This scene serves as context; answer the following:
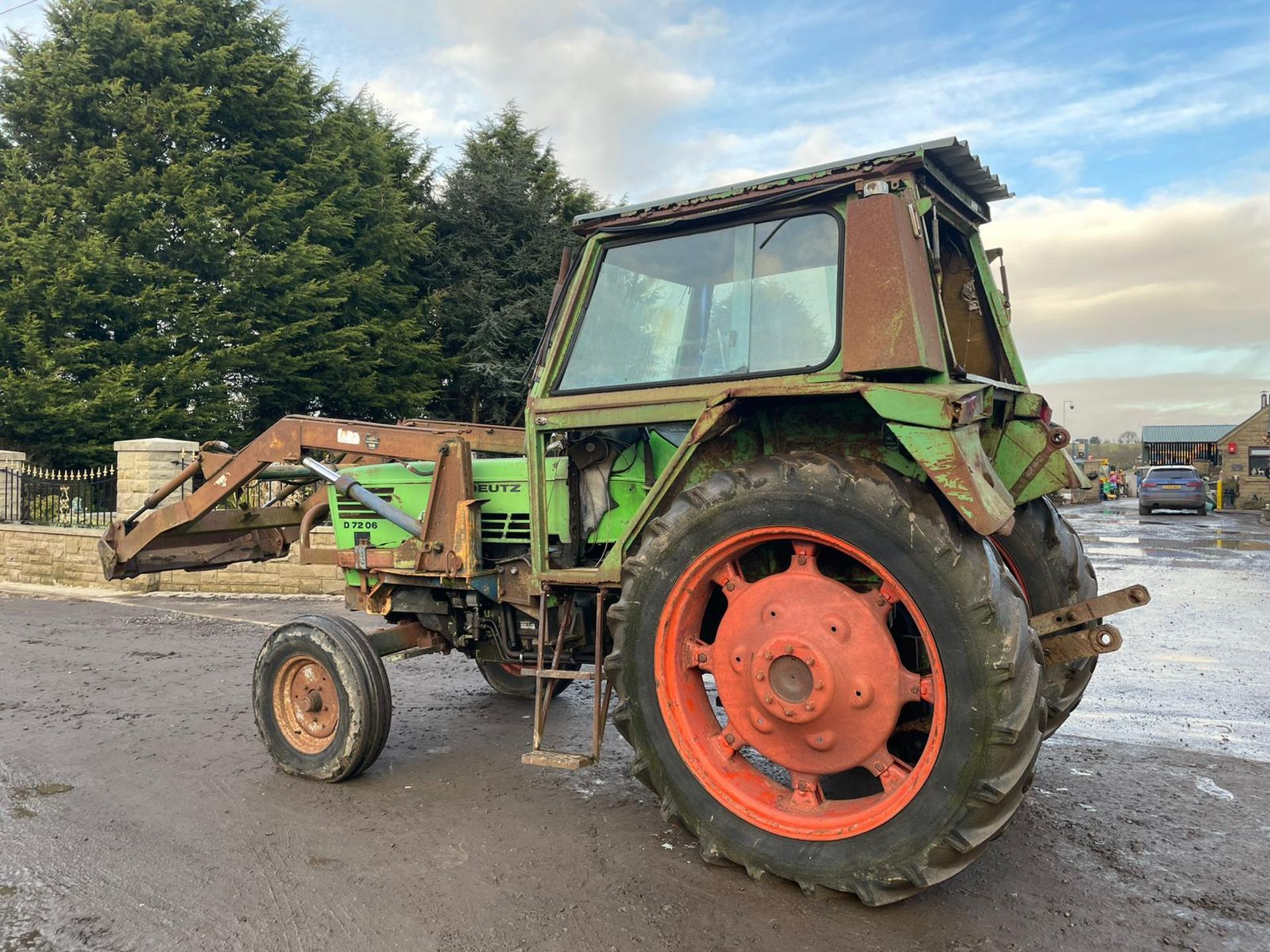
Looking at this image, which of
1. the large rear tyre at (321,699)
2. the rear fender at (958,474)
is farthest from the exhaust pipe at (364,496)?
the rear fender at (958,474)

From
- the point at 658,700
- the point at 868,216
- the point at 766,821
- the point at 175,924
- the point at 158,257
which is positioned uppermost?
the point at 158,257

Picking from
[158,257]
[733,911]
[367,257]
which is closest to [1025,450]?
[733,911]

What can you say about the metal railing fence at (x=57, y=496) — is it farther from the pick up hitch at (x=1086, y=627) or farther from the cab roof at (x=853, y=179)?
the pick up hitch at (x=1086, y=627)

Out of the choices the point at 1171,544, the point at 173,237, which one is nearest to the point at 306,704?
the point at 173,237

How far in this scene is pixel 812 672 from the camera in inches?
117

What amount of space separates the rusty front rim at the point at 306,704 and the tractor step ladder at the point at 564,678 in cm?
115

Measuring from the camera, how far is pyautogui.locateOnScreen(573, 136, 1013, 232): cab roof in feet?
10.4

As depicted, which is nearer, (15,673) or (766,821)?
(766,821)

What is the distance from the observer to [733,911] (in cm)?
293

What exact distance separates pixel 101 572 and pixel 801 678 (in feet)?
42.8

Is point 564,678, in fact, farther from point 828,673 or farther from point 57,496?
point 57,496

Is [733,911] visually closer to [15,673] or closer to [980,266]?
[980,266]

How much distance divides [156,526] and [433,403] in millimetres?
18913

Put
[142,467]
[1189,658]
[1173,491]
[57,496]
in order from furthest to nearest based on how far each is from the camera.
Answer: [1173,491] → [57,496] → [142,467] → [1189,658]
